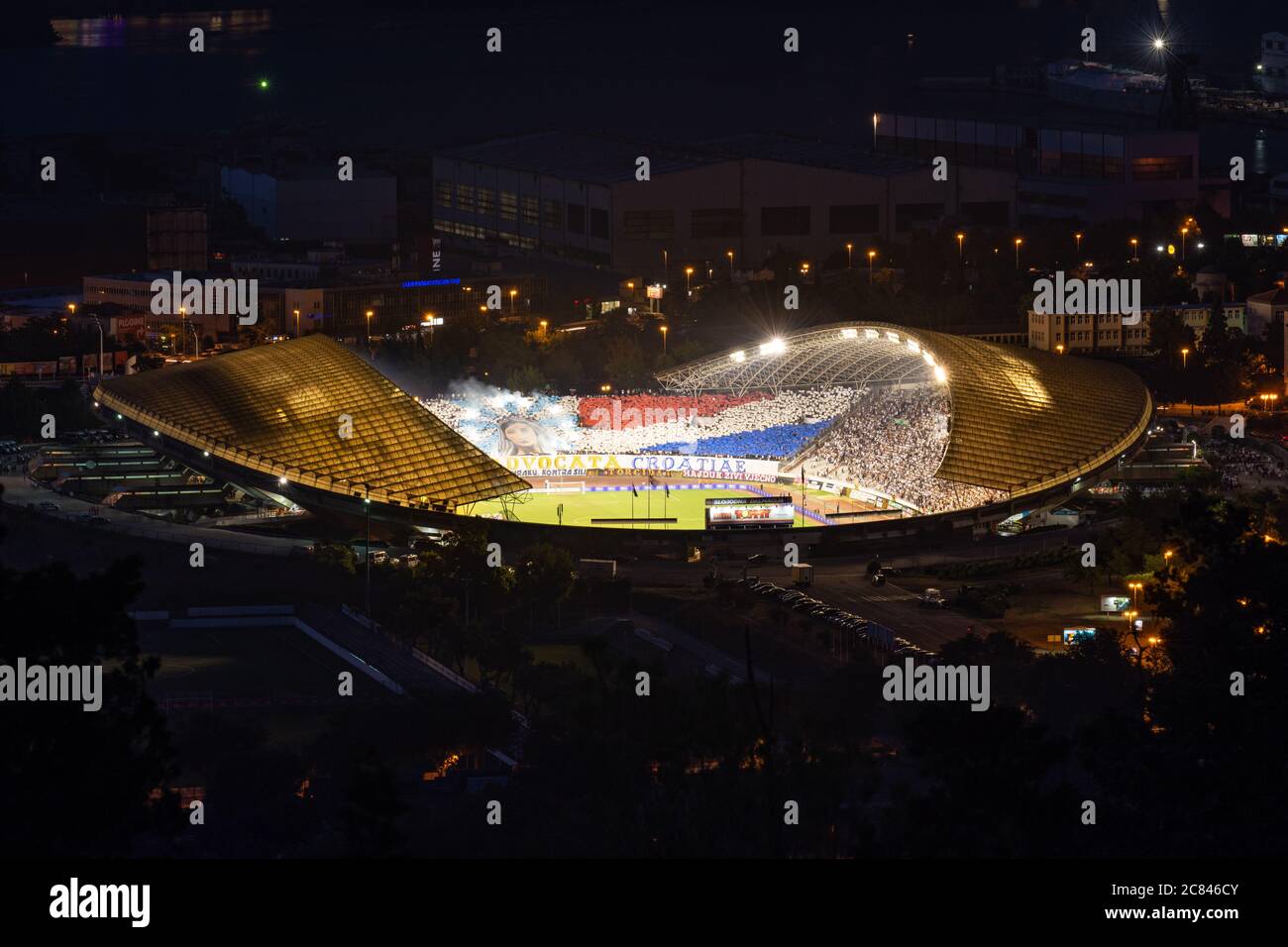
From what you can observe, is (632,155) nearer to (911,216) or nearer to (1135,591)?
(911,216)

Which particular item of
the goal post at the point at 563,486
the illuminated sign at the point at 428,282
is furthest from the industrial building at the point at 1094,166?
the goal post at the point at 563,486

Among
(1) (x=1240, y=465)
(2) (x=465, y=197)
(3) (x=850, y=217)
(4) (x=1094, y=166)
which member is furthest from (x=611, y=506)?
(2) (x=465, y=197)

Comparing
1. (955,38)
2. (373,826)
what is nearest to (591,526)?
(373,826)

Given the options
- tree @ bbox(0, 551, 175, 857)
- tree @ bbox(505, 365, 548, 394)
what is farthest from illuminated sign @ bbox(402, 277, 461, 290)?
tree @ bbox(0, 551, 175, 857)

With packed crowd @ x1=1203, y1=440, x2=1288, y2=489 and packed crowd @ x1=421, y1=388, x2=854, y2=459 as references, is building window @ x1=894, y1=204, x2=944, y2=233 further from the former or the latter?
packed crowd @ x1=1203, y1=440, x2=1288, y2=489

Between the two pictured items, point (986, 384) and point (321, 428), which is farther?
point (986, 384)
